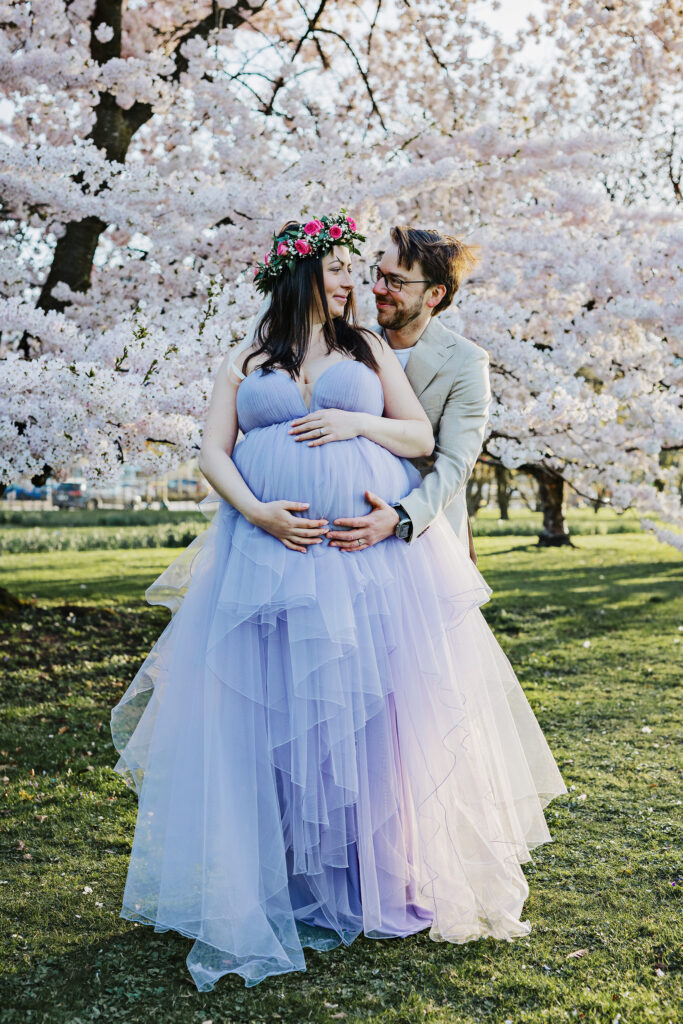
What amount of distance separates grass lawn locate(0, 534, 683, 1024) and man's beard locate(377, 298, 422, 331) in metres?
2.08

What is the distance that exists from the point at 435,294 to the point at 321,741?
1.59 metres

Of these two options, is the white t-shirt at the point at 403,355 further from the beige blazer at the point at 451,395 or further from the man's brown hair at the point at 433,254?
the man's brown hair at the point at 433,254

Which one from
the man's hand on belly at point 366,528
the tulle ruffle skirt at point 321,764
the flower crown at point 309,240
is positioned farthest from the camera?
the flower crown at point 309,240

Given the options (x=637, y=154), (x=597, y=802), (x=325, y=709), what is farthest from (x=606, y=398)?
(x=637, y=154)

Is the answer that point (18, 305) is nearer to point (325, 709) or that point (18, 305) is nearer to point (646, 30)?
point (325, 709)

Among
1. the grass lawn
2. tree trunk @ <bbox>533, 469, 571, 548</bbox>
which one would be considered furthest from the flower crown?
tree trunk @ <bbox>533, 469, 571, 548</bbox>

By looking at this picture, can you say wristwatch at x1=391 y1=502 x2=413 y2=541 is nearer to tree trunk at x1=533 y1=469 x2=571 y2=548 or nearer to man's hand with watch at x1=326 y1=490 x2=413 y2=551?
man's hand with watch at x1=326 y1=490 x2=413 y2=551

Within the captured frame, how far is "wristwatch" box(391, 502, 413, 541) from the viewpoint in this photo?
9.12 feet

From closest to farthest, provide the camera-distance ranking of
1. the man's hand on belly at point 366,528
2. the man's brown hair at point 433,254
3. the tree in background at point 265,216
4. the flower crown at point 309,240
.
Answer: the man's hand on belly at point 366,528
the flower crown at point 309,240
the man's brown hair at point 433,254
the tree in background at point 265,216

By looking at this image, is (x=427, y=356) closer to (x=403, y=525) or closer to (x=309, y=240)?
(x=309, y=240)

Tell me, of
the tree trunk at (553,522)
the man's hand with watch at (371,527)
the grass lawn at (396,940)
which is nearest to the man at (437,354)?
the man's hand with watch at (371,527)

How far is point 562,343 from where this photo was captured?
776 centimetres

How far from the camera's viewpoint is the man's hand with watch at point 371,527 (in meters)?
2.71

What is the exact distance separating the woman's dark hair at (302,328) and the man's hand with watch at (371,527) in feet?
1.63
